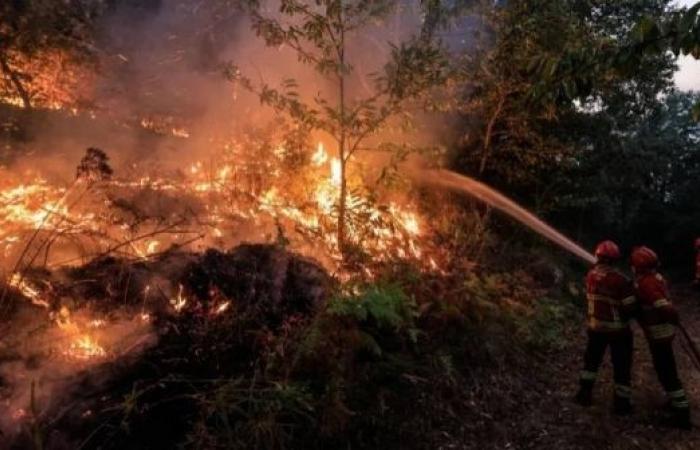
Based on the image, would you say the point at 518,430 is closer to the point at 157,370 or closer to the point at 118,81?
the point at 157,370

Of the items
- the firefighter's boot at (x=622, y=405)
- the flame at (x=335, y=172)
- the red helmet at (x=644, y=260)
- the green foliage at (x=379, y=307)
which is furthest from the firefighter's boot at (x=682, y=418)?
the flame at (x=335, y=172)

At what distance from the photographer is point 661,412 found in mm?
6477

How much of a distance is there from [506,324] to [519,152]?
5397 mm

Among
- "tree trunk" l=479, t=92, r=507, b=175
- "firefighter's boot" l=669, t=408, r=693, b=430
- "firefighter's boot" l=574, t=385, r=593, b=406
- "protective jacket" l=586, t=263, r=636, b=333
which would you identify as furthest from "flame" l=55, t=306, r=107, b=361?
"tree trunk" l=479, t=92, r=507, b=175

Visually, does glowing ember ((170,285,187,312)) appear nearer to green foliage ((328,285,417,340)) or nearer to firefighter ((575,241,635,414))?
green foliage ((328,285,417,340))

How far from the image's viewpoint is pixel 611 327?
21.4 ft

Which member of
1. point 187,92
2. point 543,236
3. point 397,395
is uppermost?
point 187,92

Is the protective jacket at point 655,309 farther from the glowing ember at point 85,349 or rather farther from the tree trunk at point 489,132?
the tree trunk at point 489,132

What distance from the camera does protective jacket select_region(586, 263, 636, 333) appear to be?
6473 millimetres

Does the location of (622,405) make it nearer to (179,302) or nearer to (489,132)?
(179,302)

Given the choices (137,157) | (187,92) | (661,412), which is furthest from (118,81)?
(661,412)

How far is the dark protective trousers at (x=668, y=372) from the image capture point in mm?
6051

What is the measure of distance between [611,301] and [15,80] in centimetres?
970

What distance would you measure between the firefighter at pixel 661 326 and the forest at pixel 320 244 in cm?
4
